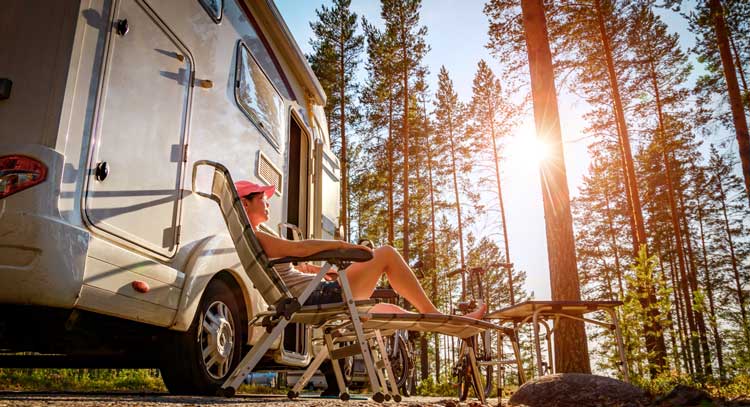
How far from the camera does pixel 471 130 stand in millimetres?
22375

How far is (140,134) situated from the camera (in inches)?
106

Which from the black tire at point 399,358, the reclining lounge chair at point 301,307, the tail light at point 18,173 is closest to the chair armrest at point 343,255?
the reclining lounge chair at point 301,307

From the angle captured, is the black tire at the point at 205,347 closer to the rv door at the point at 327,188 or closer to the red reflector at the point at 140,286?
the red reflector at the point at 140,286

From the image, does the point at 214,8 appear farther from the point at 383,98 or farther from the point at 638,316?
the point at 383,98

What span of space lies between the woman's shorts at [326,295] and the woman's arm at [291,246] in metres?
0.33

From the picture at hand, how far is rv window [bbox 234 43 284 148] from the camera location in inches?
155

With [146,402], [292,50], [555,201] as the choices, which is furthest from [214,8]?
[555,201]

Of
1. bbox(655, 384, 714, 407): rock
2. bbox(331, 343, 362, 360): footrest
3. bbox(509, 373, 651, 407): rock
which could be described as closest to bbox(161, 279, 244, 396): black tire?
bbox(331, 343, 362, 360): footrest

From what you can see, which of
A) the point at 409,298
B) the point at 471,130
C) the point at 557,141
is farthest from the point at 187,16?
the point at 471,130

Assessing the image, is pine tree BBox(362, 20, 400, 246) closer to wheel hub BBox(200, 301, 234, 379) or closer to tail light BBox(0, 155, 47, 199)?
wheel hub BBox(200, 301, 234, 379)

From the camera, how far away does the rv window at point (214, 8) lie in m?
3.48

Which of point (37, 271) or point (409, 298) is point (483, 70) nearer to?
point (409, 298)

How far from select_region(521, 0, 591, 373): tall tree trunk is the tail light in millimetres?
5107

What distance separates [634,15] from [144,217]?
1526 centimetres
